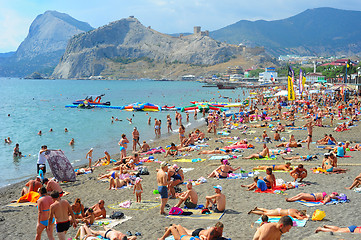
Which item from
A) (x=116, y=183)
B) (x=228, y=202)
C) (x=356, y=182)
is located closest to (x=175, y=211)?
(x=228, y=202)

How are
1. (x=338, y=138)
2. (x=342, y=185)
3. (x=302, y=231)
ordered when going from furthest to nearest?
(x=338, y=138)
(x=342, y=185)
(x=302, y=231)

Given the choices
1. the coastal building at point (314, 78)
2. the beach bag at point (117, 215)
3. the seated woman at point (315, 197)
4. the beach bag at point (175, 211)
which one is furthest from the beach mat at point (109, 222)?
the coastal building at point (314, 78)

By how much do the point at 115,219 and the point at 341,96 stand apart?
44494 mm

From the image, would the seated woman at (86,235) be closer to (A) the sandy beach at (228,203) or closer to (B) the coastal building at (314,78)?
(A) the sandy beach at (228,203)

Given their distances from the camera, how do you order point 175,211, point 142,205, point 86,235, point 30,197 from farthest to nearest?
1. point 30,197
2. point 142,205
3. point 175,211
4. point 86,235

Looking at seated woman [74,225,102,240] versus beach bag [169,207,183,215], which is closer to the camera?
seated woman [74,225,102,240]

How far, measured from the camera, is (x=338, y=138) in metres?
22.1

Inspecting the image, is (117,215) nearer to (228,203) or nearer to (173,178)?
(173,178)

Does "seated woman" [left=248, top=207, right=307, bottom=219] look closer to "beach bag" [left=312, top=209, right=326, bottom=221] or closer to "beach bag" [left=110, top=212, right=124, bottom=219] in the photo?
"beach bag" [left=312, top=209, right=326, bottom=221]

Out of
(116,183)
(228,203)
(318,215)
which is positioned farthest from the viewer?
(116,183)

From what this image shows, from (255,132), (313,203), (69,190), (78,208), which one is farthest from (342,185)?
(255,132)

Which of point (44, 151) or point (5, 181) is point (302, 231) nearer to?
point (44, 151)

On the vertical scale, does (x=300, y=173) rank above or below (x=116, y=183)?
above

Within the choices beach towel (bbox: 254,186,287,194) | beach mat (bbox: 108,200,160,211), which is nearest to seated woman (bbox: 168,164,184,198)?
beach mat (bbox: 108,200,160,211)
